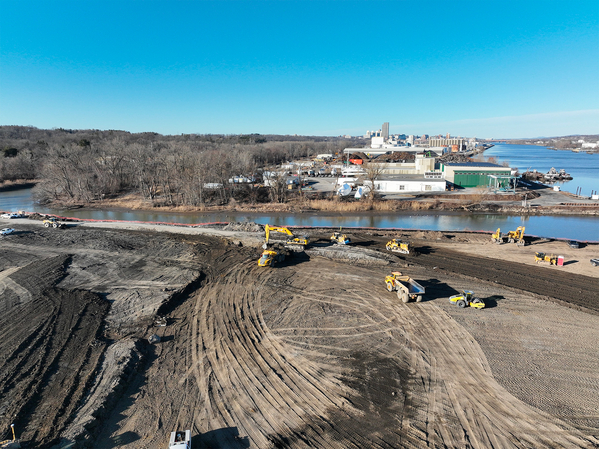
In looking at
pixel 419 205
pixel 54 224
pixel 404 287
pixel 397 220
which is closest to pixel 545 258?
pixel 404 287

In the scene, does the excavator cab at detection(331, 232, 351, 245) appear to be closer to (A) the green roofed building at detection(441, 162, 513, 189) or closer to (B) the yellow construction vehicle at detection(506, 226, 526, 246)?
(B) the yellow construction vehicle at detection(506, 226, 526, 246)

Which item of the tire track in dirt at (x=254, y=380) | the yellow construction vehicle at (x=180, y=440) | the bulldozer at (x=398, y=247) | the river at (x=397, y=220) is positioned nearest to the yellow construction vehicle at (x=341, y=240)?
the bulldozer at (x=398, y=247)

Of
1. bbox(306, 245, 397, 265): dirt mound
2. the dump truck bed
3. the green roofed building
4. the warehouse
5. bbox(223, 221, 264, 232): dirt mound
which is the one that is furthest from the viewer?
the green roofed building

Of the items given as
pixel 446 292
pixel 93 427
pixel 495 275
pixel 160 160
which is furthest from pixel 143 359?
pixel 160 160

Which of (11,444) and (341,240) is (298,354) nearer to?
(11,444)

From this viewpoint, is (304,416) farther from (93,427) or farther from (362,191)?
(362,191)

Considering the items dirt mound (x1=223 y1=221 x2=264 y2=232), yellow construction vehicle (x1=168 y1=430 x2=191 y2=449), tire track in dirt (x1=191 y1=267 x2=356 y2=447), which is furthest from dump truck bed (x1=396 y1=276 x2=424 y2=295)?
dirt mound (x1=223 y1=221 x2=264 y2=232)
